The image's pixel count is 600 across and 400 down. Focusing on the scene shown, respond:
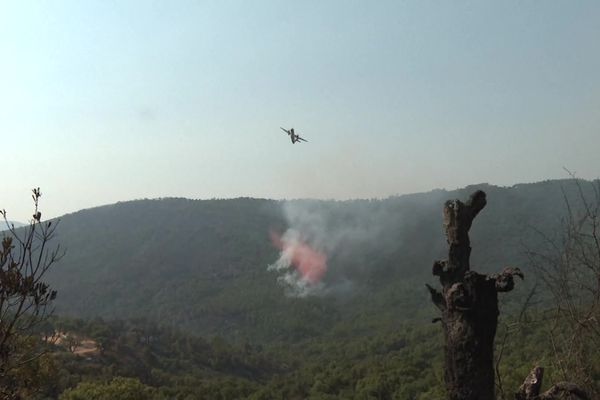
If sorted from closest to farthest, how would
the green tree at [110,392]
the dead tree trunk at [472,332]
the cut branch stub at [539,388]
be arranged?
1. the cut branch stub at [539,388]
2. the dead tree trunk at [472,332]
3. the green tree at [110,392]

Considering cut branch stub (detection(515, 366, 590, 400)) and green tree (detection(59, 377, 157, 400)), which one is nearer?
cut branch stub (detection(515, 366, 590, 400))

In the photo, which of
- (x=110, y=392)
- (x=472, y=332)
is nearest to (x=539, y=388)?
(x=472, y=332)

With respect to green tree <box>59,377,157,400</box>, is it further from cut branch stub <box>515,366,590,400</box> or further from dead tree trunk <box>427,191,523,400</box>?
cut branch stub <box>515,366,590,400</box>

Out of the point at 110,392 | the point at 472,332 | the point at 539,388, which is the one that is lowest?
the point at 110,392

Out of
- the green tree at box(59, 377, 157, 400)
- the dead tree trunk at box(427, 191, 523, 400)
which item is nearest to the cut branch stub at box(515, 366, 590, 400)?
the dead tree trunk at box(427, 191, 523, 400)

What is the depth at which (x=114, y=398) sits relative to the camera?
1352 inches

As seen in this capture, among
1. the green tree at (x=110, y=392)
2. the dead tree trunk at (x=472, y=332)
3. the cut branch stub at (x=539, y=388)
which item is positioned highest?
the dead tree trunk at (x=472, y=332)

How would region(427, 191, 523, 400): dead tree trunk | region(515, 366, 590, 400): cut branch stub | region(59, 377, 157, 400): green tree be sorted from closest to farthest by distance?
region(515, 366, 590, 400): cut branch stub → region(427, 191, 523, 400): dead tree trunk → region(59, 377, 157, 400): green tree

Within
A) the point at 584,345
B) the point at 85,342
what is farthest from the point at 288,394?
the point at 584,345

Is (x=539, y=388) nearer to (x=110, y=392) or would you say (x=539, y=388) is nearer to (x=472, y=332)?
(x=472, y=332)

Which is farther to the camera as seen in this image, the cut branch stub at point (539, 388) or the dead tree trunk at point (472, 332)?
the dead tree trunk at point (472, 332)

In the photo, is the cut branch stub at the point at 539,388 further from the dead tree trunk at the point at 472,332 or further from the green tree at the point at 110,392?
the green tree at the point at 110,392

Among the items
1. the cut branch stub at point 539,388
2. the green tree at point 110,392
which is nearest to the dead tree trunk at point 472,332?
the cut branch stub at point 539,388

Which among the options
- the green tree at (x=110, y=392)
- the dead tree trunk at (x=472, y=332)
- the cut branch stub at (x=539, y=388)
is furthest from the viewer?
the green tree at (x=110, y=392)
